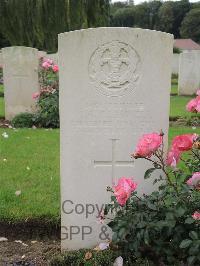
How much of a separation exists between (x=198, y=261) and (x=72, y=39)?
152cm

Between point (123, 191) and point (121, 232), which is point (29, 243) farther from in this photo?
point (123, 191)

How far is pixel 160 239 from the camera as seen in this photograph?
264 centimetres

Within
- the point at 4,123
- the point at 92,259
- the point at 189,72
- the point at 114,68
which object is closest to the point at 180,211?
the point at 92,259

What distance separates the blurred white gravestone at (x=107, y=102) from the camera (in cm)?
290

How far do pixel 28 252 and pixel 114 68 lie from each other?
145 centimetres

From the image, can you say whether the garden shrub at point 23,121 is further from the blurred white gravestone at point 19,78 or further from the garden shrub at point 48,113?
the blurred white gravestone at point 19,78

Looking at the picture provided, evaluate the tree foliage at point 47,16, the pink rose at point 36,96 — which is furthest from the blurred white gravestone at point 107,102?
the tree foliage at point 47,16

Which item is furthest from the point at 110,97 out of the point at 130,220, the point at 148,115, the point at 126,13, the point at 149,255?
the point at 126,13

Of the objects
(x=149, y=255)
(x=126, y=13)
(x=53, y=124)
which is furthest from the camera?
(x=126, y=13)

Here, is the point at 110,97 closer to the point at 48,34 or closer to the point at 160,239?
the point at 160,239

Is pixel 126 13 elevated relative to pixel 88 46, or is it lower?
elevated

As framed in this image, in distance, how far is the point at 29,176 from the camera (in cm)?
463

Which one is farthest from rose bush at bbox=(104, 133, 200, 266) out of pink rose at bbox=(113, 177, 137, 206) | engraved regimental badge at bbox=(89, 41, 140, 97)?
engraved regimental badge at bbox=(89, 41, 140, 97)

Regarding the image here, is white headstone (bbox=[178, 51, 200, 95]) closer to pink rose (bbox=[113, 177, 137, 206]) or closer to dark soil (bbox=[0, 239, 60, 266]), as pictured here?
dark soil (bbox=[0, 239, 60, 266])
